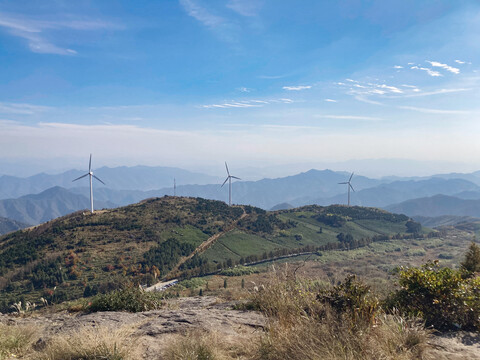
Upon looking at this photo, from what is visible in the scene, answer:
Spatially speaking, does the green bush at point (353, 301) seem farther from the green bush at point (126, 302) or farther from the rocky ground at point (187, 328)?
the green bush at point (126, 302)

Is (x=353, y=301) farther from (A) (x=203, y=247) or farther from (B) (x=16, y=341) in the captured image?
(A) (x=203, y=247)

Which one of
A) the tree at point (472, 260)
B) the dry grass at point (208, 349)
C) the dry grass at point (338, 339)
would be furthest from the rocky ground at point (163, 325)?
the tree at point (472, 260)

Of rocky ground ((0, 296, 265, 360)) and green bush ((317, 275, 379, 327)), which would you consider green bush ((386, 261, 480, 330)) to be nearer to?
green bush ((317, 275, 379, 327))

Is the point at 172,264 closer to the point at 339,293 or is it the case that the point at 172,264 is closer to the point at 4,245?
the point at 4,245

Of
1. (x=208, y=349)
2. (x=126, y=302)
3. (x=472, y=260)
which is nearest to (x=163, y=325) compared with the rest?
(x=208, y=349)

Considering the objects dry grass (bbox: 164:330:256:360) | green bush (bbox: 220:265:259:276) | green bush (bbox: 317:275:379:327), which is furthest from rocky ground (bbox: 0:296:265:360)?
green bush (bbox: 220:265:259:276)

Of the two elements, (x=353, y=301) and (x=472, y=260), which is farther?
(x=472, y=260)

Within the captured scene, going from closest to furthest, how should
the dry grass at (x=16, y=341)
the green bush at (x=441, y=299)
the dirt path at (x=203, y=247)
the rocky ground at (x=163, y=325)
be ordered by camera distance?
the dry grass at (x=16, y=341) < the green bush at (x=441, y=299) < the rocky ground at (x=163, y=325) < the dirt path at (x=203, y=247)
